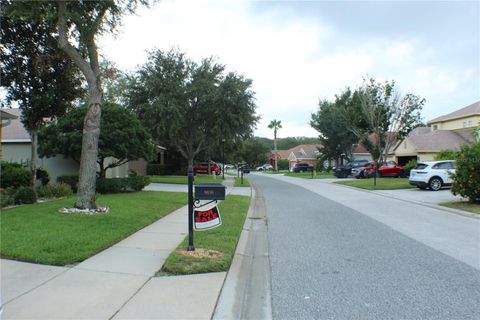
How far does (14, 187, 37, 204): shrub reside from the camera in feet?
36.8

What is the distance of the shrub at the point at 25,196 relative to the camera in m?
11.2

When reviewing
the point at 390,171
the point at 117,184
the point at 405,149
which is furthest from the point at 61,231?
the point at 405,149

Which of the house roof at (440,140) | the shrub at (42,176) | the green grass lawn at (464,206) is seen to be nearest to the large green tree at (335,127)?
the house roof at (440,140)

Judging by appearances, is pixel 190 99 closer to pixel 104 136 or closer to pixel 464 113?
pixel 104 136

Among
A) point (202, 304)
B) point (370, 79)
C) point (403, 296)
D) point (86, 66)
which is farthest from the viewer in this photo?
point (370, 79)

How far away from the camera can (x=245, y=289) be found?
199 inches

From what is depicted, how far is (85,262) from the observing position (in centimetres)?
577

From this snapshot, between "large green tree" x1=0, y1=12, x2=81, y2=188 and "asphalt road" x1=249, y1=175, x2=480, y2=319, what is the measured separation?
31.2 ft

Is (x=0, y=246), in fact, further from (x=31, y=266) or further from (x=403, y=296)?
(x=403, y=296)

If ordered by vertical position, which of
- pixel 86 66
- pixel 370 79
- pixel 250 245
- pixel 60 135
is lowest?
pixel 250 245

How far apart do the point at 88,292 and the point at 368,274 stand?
12.8 feet

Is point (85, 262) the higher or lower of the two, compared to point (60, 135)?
lower

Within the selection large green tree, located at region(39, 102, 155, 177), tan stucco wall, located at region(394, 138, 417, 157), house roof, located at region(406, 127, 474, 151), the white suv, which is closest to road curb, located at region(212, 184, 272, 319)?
large green tree, located at region(39, 102, 155, 177)

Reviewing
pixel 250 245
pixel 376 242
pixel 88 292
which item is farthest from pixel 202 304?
pixel 376 242
